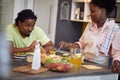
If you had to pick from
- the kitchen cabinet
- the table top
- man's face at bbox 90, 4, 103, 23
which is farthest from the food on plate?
the kitchen cabinet

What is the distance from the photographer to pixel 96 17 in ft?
5.59

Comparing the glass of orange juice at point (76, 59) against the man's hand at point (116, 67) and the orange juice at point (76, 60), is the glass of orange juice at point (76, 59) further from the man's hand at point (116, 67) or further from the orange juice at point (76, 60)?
the man's hand at point (116, 67)

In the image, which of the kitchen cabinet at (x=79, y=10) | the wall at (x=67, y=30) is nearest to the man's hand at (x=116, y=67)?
the kitchen cabinet at (x=79, y=10)

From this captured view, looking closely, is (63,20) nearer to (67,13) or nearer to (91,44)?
(67,13)

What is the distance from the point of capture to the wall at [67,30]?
3926 mm

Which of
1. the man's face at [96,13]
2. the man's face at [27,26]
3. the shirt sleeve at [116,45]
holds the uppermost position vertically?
the man's face at [96,13]

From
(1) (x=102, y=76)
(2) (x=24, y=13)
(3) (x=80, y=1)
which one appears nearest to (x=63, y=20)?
(3) (x=80, y=1)

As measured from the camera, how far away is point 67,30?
4.04m

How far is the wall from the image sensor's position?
3.93 m

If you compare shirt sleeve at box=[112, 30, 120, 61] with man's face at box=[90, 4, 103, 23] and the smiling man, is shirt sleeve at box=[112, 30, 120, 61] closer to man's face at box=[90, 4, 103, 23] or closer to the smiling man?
man's face at box=[90, 4, 103, 23]

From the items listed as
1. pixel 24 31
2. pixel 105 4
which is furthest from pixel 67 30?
pixel 105 4

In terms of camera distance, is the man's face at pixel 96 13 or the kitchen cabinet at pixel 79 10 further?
the kitchen cabinet at pixel 79 10

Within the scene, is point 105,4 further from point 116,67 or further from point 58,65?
point 58,65

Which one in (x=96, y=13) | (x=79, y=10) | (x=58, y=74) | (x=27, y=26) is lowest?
(x=58, y=74)
